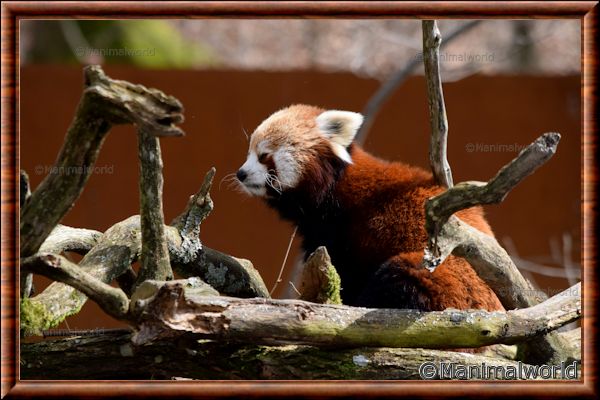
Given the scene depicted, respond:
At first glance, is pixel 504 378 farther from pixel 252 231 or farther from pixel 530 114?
pixel 530 114

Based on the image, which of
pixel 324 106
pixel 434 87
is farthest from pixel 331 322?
pixel 324 106

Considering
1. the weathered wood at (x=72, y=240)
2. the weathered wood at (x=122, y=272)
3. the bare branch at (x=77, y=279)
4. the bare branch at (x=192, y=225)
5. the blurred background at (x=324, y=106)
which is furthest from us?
the blurred background at (x=324, y=106)

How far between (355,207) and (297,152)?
52 cm

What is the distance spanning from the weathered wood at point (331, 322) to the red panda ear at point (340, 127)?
58.6 inches

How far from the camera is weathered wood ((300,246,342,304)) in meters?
3.53

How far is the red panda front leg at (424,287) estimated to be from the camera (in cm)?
377

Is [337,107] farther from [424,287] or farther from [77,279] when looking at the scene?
[77,279]

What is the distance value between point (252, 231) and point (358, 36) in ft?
26.2

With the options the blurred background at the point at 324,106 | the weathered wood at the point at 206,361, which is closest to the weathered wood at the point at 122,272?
the weathered wood at the point at 206,361

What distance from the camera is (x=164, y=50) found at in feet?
40.5

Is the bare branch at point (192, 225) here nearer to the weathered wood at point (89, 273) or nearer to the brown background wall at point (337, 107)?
the weathered wood at point (89, 273)

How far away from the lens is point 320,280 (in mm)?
3590
